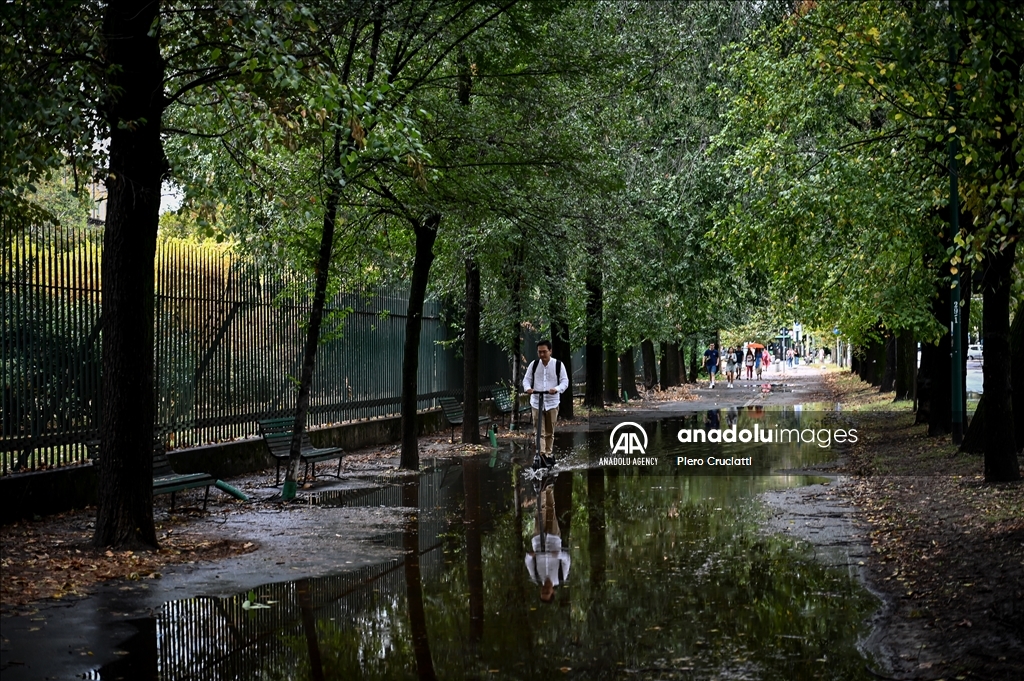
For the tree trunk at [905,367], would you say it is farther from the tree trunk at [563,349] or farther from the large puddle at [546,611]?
the large puddle at [546,611]

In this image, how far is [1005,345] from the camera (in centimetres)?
1408

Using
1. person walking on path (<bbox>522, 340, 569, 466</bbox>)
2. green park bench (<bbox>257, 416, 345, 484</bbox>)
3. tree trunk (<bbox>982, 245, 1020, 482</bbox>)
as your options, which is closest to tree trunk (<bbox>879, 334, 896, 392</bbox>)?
person walking on path (<bbox>522, 340, 569, 466</bbox>)

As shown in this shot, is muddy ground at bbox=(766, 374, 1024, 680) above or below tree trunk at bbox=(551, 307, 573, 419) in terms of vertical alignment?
below

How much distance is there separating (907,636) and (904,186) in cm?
1093

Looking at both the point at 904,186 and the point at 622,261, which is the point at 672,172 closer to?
the point at 622,261

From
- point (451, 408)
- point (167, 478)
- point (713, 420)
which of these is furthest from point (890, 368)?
point (167, 478)

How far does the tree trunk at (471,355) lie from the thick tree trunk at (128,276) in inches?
504

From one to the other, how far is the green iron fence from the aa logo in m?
4.95

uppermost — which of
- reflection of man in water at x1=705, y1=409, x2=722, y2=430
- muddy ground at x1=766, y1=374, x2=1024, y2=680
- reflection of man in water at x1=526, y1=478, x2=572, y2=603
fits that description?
muddy ground at x1=766, y1=374, x2=1024, y2=680

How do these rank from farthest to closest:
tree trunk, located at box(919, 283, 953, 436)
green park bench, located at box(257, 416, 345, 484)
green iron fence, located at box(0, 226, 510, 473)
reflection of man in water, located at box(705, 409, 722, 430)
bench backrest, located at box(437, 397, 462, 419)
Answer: reflection of man in water, located at box(705, 409, 722, 430) → bench backrest, located at box(437, 397, 462, 419) → tree trunk, located at box(919, 283, 953, 436) → green park bench, located at box(257, 416, 345, 484) → green iron fence, located at box(0, 226, 510, 473)

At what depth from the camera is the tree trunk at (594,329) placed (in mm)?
29625

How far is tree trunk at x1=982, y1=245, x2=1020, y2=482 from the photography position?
45.5 ft

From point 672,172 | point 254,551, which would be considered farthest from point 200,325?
point 672,172

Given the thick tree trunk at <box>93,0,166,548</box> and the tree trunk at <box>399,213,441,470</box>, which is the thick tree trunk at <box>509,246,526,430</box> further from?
the thick tree trunk at <box>93,0,166,548</box>
